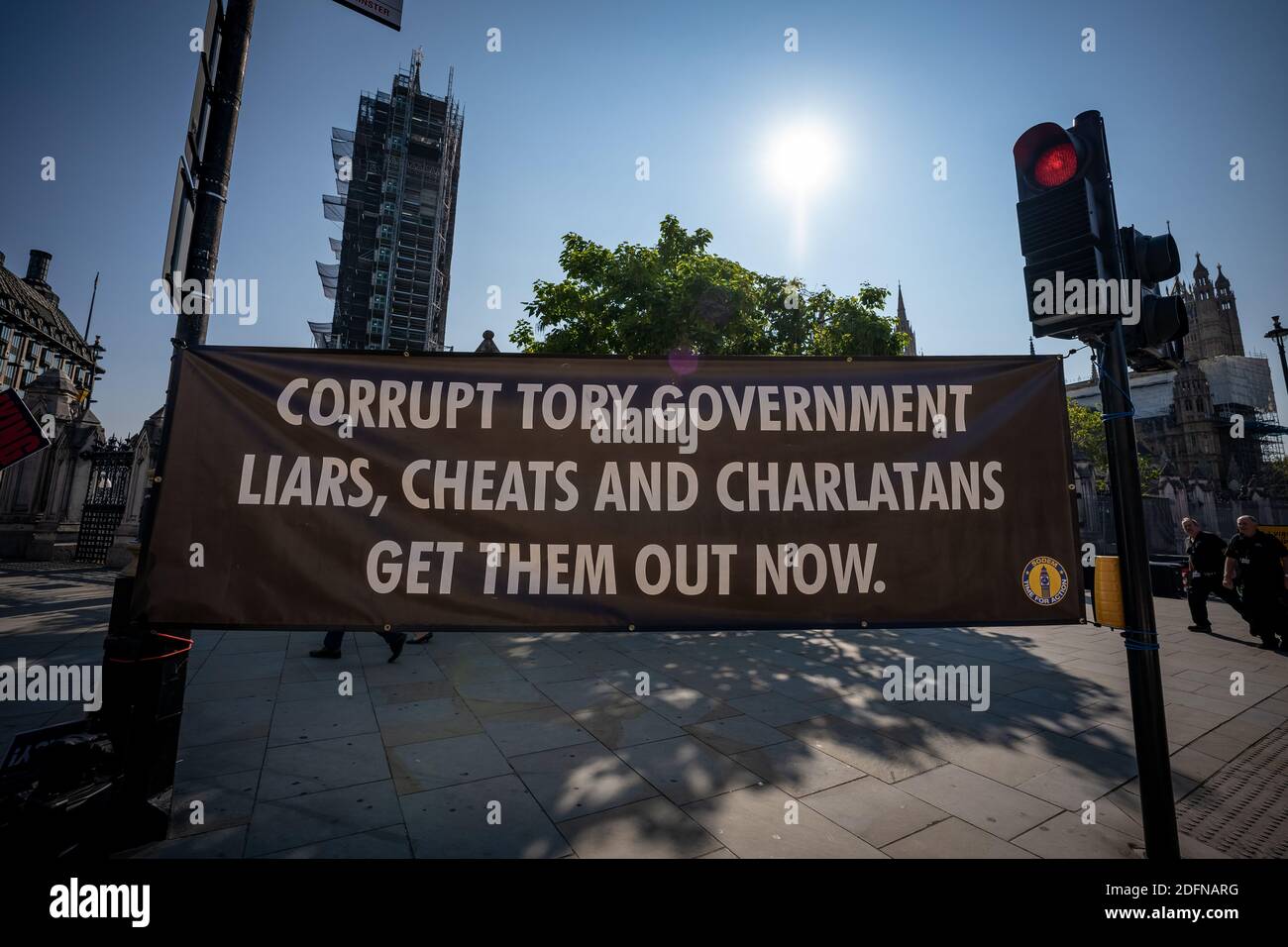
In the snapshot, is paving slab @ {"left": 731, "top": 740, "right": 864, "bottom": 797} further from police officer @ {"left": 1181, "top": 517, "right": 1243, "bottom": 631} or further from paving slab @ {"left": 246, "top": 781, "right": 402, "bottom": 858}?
police officer @ {"left": 1181, "top": 517, "right": 1243, "bottom": 631}

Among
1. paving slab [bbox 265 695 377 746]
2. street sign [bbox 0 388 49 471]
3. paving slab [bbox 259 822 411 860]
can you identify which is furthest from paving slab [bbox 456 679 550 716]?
street sign [bbox 0 388 49 471]

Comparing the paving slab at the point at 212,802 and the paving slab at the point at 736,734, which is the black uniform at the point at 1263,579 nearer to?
the paving slab at the point at 736,734

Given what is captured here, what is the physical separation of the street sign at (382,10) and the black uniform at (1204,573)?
13.6 m

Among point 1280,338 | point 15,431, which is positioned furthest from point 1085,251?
point 1280,338

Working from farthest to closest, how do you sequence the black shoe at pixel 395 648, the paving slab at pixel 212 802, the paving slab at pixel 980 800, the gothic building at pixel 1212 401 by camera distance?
1. the gothic building at pixel 1212 401
2. the black shoe at pixel 395 648
3. the paving slab at pixel 980 800
4. the paving slab at pixel 212 802

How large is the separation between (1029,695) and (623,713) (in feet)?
14.7

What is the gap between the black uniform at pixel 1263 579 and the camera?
26.6ft

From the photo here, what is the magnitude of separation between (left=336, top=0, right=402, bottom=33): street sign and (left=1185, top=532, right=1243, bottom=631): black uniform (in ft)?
44.5

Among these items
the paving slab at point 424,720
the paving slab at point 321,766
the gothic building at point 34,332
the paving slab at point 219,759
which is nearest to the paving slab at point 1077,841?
the paving slab at point 424,720

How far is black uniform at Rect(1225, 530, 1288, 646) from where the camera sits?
8102mm

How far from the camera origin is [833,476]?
9.74 feet

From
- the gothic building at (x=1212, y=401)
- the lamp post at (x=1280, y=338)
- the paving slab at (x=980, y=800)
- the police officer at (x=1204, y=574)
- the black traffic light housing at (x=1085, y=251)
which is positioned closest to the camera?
the black traffic light housing at (x=1085, y=251)
